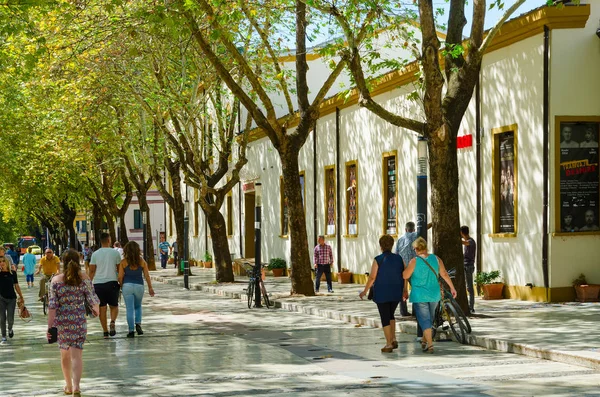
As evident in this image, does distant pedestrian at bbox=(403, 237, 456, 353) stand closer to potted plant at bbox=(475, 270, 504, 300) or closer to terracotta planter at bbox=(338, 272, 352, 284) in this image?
potted plant at bbox=(475, 270, 504, 300)

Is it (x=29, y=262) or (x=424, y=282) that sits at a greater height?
(x=29, y=262)

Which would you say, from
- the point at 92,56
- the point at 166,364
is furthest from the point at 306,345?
the point at 92,56

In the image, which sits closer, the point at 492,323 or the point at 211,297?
the point at 492,323

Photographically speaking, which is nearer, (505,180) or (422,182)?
(422,182)

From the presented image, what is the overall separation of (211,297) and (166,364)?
1743 cm

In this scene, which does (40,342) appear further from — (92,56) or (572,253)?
(92,56)

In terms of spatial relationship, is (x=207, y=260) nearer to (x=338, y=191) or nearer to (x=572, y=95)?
(x=338, y=191)

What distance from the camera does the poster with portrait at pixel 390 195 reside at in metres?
31.2

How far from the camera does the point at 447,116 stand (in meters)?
18.8

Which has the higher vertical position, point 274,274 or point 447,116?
point 447,116

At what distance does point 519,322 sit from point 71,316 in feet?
29.7

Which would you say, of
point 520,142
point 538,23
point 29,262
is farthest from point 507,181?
point 29,262

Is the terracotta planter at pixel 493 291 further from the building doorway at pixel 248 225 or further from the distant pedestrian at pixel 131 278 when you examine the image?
the building doorway at pixel 248 225

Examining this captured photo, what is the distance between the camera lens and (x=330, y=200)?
3725 centimetres
